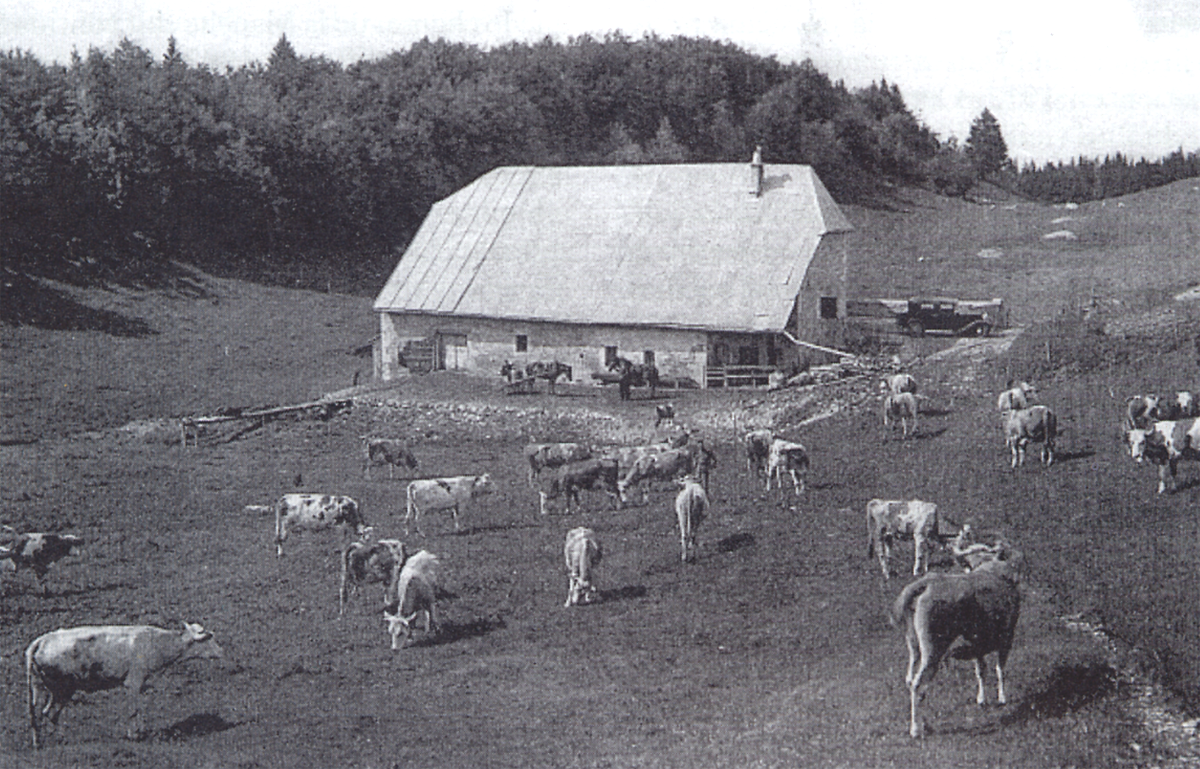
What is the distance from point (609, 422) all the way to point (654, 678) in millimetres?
19172

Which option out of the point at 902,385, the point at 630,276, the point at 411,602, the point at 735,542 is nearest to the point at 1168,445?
the point at 735,542

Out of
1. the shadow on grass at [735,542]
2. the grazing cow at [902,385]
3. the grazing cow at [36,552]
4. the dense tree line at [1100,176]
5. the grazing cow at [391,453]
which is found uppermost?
the dense tree line at [1100,176]

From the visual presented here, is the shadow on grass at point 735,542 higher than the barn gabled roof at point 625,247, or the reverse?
the barn gabled roof at point 625,247

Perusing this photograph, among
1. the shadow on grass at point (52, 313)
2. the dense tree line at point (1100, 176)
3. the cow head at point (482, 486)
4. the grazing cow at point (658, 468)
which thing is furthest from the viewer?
the dense tree line at point (1100, 176)

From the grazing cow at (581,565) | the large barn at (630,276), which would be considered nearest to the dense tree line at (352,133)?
the large barn at (630,276)

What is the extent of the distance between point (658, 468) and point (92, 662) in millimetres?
13173

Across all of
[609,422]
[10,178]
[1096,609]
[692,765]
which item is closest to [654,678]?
[692,765]

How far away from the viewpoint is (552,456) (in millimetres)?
27438

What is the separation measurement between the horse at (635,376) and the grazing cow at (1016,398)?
11727 millimetres

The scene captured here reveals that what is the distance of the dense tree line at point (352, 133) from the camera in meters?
53.0

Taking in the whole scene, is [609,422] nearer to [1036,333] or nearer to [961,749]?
[1036,333]

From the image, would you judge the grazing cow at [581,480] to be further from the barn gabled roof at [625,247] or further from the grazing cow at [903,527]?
the barn gabled roof at [625,247]

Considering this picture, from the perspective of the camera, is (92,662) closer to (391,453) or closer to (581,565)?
(581,565)

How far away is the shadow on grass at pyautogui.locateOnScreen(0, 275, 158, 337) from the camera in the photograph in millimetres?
45000
